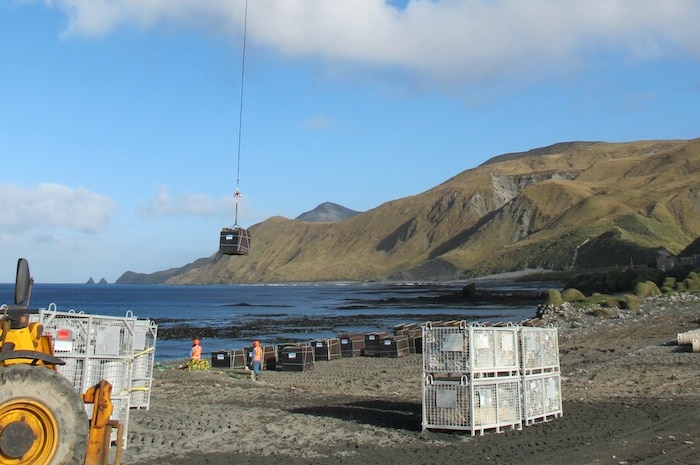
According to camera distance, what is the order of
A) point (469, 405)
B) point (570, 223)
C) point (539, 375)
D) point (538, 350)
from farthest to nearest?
point (570, 223) < point (538, 350) < point (539, 375) < point (469, 405)

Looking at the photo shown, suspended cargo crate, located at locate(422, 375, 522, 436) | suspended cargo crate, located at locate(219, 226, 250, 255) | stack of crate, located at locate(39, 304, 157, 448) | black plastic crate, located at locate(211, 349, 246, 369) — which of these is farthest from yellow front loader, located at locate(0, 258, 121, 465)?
black plastic crate, located at locate(211, 349, 246, 369)

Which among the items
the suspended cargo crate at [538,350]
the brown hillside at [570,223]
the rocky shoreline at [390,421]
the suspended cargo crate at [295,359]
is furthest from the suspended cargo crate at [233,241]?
the brown hillside at [570,223]

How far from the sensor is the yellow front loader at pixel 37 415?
250 inches

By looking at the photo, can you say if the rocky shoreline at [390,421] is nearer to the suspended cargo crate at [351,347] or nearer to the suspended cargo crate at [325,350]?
the suspended cargo crate at [325,350]

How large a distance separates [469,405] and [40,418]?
7.56m

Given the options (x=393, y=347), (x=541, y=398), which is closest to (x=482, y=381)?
(x=541, y=398)

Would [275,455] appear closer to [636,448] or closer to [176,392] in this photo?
[636,448]

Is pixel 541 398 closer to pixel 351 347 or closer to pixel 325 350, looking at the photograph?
pixel 325 350

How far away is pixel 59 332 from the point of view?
9.98m

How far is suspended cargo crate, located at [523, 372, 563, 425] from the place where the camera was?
12758 mm

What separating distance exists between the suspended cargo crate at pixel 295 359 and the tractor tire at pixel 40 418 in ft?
61.9

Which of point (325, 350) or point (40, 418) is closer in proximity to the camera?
point (40, 418)

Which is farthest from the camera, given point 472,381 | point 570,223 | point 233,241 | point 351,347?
point 570,223

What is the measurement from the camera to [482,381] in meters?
12.0
